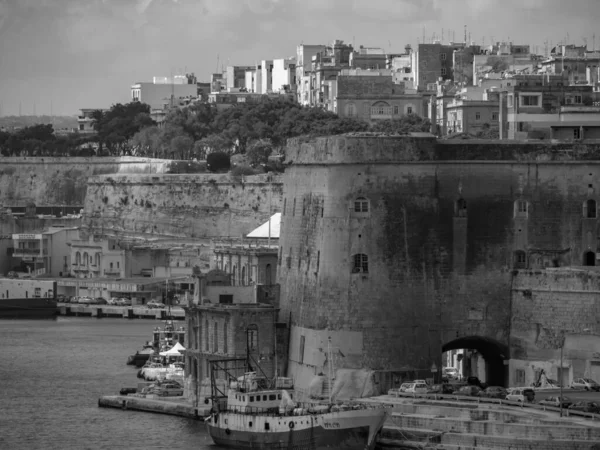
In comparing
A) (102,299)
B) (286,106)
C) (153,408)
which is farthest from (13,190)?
(153,408)

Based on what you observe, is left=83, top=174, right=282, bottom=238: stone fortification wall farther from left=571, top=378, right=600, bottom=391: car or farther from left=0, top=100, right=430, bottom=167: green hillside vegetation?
left=571, top=378, right=600, bottom=391: car

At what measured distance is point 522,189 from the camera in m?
64.7

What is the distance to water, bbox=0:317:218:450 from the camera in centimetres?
6400

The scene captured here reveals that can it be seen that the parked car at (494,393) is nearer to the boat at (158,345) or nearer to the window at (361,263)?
the window at (361,263)

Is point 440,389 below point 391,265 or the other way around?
below

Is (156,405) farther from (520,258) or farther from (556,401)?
(556,401)

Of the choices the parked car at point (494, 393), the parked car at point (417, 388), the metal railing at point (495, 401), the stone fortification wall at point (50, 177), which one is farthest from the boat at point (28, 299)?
the metal railing at point (495, 401)

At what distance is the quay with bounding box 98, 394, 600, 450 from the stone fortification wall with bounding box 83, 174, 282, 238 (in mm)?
86099

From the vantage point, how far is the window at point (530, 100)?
85875mm

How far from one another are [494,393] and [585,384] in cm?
248

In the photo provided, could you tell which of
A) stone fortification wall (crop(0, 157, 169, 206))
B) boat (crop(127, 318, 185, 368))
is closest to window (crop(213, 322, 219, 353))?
boat (crop(127, 318, 185, 368))

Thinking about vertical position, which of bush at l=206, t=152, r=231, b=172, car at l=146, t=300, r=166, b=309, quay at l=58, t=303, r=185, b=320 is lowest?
quay at l=58, t=303, r=185, b=320

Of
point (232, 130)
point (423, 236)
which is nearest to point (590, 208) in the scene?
Result: point (423, 236)

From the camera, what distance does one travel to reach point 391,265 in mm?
63688
